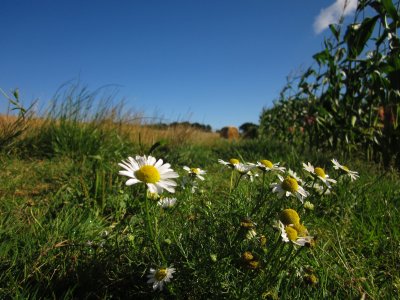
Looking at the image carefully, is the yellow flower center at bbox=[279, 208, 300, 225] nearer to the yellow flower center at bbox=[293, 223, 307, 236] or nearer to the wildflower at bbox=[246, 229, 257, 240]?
the yellow flower center at bbox=[293, 223, 307, 236]

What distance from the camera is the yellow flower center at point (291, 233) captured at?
98 cm

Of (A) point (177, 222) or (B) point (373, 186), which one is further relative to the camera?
(B) point (373, 186)

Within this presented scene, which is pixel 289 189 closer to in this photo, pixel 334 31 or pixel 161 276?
pixel 161 276

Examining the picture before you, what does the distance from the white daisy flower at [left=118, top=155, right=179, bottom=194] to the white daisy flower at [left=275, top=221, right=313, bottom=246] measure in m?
0.34

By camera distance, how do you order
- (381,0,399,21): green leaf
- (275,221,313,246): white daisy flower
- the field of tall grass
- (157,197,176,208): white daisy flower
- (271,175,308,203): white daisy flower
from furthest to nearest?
(381,0,399,21): green leaf
(157,197,176,208): white daisy flower
(271,175,308,203): white daisy flower
the field of tall grass
(275,221,313,246): white daisy flower

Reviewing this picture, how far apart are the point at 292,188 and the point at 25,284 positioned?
1034 mm

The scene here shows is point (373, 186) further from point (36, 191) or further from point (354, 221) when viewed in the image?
point (36, 191)

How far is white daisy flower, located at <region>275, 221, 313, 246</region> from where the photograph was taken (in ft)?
3.18

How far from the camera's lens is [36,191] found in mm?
2422

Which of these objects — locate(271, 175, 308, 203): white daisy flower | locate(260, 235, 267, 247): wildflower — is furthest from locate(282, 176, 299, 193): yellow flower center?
locate(260, 235, 267, 247): wildflower

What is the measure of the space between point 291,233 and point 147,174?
1.53 feet

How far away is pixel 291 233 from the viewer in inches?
38.6

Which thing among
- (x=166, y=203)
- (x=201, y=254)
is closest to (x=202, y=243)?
(x=201, y=254)

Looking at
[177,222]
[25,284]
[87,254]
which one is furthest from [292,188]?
[25,284]
